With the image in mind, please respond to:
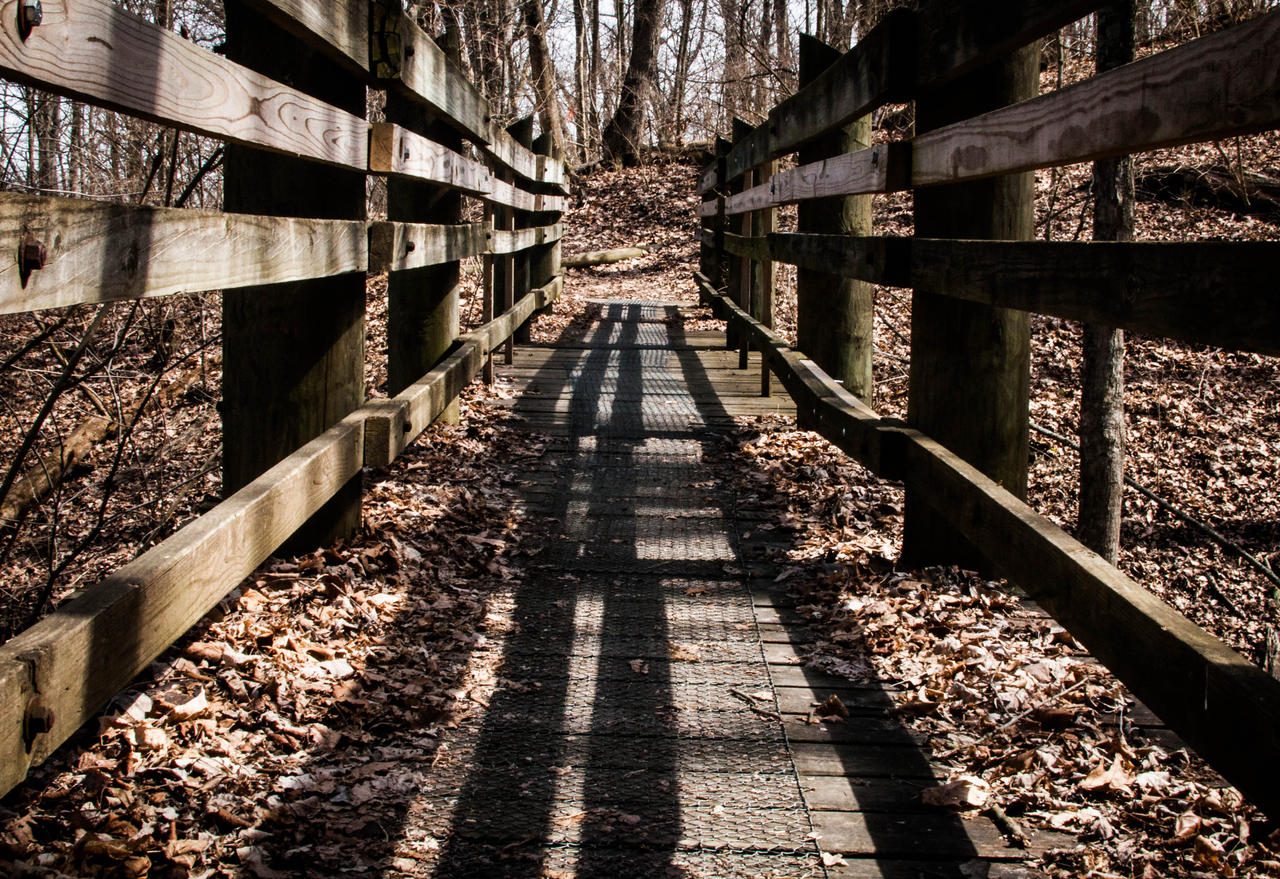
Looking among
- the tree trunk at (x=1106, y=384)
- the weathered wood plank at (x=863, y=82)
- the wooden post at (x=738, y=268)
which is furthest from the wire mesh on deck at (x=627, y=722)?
the wooden post at (x=738, y=268)

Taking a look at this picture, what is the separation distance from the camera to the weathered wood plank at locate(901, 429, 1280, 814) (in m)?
1.77

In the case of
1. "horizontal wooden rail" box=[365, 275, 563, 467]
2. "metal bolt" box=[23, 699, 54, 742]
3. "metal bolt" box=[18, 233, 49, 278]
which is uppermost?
"metal bolt" box=[18, 233, 49, 278]

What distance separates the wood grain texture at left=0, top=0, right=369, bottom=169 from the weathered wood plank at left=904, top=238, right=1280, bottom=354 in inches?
76.3

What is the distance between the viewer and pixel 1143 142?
7.38 feet

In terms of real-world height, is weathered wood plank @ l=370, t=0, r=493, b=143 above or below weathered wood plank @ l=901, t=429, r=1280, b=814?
above

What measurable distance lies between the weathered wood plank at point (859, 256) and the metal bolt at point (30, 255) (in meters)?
2.99

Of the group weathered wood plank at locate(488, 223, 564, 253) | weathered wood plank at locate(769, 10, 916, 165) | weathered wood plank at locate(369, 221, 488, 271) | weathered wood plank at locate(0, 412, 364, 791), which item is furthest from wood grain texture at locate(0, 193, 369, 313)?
weathered wood plank at locate(488, 223, 564, 253)

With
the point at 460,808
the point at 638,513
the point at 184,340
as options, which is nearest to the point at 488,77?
the point at 184,340

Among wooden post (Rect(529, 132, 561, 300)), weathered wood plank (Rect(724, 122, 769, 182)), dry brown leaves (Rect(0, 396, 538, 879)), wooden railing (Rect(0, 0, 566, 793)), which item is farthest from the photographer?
wooden post (Rect(529, 132, 561, 300))

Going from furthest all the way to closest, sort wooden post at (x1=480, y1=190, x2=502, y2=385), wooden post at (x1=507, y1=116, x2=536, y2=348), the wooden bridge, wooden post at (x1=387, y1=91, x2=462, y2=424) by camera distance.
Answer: wooden post at (x1=507, y1=116, x2=536, y2=348) → wooden post at (x1=480, y1=190, x2=502, y2=385) → wooden post at (x1=387, y1=91, x2=462, y2=424) → the wooden bridge

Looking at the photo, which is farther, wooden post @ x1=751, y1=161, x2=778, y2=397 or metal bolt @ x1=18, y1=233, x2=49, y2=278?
wooden post @ x1=751, y1=161, x2=778, y2=397

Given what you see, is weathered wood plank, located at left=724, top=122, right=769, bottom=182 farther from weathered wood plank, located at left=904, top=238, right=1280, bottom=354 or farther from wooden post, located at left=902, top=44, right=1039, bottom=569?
weathered wood plank, located at left=904, top=238, right=1280, bottom=354

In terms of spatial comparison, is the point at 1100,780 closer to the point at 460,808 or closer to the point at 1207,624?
the point at 460,808

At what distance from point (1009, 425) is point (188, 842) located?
9.92 feet
